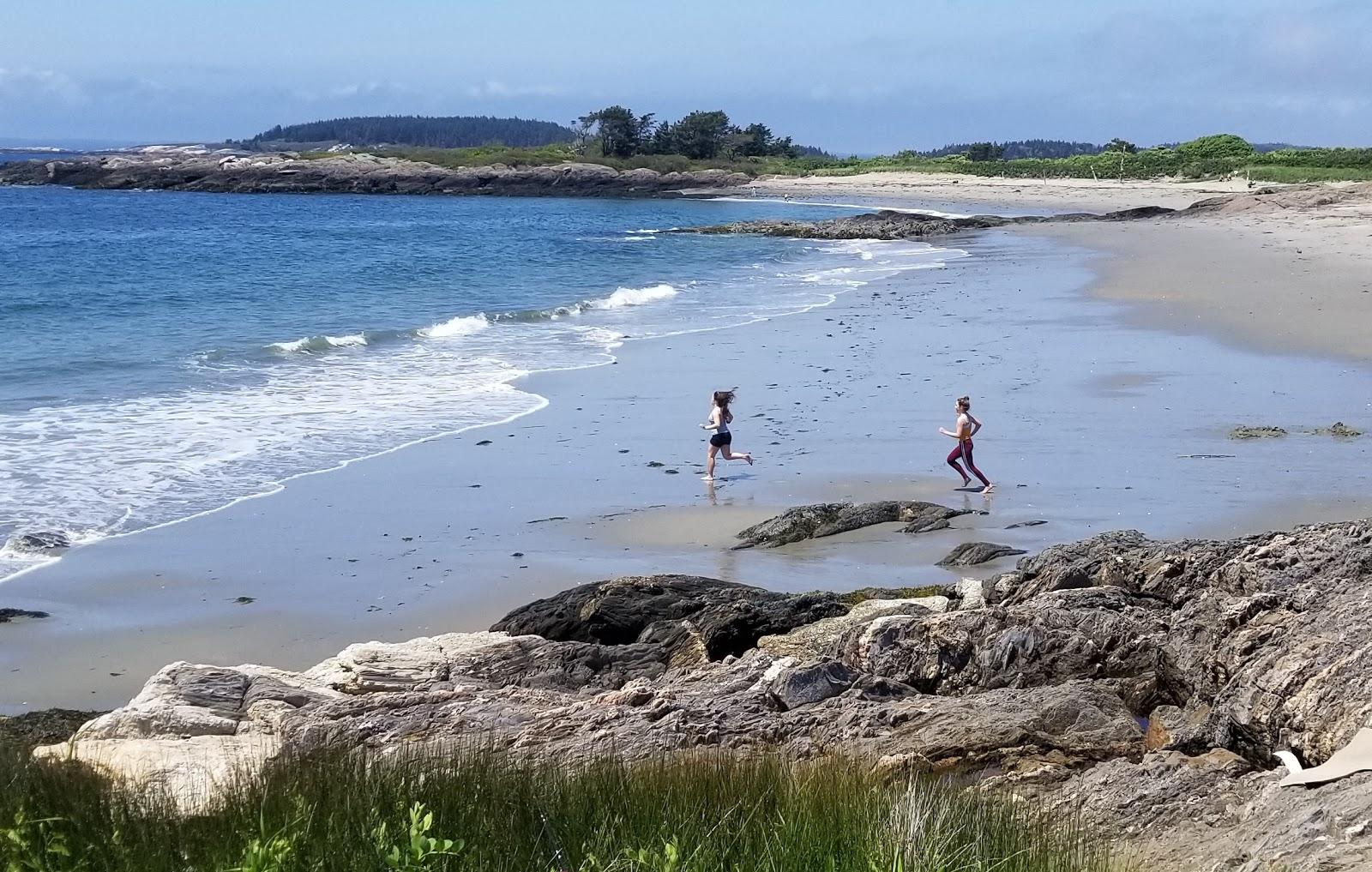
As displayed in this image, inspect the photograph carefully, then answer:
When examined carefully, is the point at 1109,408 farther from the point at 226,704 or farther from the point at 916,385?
the point at 226,704

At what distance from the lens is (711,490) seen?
1321cm

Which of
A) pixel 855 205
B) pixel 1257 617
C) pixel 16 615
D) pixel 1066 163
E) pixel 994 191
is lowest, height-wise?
pixel 16 615

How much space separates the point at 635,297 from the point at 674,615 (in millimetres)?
24755

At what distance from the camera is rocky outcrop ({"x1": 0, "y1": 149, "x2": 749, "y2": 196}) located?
316ft

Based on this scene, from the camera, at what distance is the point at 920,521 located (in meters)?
11.5

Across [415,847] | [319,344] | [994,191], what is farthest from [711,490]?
[994,191]

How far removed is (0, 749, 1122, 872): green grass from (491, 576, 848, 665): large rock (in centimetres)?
308

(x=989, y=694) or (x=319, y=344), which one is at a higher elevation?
(x=989, y=694)

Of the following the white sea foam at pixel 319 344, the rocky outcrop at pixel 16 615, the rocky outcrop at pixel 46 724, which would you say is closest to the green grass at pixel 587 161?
the white sea foam at pixel 319 344

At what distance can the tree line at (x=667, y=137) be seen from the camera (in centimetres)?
11069

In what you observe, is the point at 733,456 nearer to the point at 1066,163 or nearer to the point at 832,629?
the point at 832,629

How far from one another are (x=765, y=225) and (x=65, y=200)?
49674 millimetres

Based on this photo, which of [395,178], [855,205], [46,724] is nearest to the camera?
[46,724]

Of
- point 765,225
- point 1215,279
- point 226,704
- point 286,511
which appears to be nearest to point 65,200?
point 765,225
